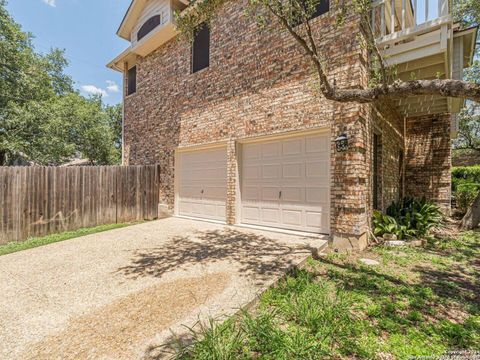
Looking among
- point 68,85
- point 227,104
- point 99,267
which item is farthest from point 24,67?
point 99,267

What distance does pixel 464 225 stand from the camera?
708 centimetres

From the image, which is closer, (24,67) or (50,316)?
(50,316)

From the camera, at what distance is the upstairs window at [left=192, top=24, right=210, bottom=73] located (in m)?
7.89

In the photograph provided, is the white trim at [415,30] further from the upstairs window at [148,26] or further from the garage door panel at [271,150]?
the upstairs window at [148,26]

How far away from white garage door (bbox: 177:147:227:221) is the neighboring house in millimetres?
45

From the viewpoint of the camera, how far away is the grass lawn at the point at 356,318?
2.21 metres

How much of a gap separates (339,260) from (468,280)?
1879 millimetres

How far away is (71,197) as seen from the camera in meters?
7.27

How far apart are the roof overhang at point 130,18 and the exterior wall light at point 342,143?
9.75 metres

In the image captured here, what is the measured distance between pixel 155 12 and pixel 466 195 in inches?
560

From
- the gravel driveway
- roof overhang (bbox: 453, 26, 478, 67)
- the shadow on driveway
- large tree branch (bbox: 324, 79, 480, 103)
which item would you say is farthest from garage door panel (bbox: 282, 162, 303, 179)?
roof overhang (bbox: 453, 26, 478, 67)

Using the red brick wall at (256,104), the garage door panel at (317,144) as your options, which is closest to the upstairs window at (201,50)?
the red brick wall at (256,104)

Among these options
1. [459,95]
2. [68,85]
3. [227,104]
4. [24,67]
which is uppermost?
[68,85]

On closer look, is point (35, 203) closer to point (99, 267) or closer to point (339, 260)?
point (99, 267)
